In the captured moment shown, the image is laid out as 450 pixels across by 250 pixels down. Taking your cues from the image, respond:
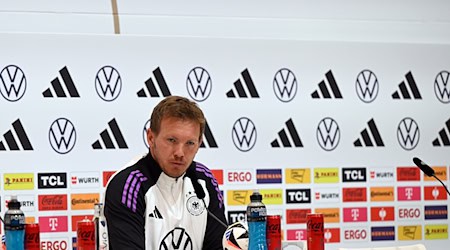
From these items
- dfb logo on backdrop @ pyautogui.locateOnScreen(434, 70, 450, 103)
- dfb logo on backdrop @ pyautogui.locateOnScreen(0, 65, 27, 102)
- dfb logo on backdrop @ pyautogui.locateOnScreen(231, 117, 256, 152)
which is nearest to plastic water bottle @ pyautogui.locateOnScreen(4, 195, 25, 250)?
dfb logo on backdrop @ pyautogui.locateOnScreen(0, 65, 27, 102)

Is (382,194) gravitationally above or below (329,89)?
below

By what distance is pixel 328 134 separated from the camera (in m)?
5.02

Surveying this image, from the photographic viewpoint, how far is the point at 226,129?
15.8ft

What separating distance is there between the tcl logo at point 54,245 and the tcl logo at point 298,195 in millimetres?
1419

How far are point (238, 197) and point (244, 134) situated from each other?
15.6 inches

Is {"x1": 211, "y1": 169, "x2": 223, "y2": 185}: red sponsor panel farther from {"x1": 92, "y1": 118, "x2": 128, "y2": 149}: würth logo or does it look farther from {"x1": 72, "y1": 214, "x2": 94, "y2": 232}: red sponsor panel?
{"x1": 72, "y1": 214, "x2": 94, "y2": 232}: red sponsor panel

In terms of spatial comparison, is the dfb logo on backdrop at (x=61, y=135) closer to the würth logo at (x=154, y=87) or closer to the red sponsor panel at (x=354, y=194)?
the würth logo at (x=154, y=87)

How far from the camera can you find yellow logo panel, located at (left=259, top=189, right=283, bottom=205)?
16.0ft

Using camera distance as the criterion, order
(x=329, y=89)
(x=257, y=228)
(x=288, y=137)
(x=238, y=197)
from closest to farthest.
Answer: (x=257, y=228) < (x=238, y=197) < (x=288, y=137) < (x=329, y=89)

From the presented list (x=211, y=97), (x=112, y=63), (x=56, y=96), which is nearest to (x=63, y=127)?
(x=56, y=96)

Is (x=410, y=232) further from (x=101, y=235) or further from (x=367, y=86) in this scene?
(x=101, y=235)

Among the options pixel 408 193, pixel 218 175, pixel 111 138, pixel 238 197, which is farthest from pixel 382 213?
pixel 111 138

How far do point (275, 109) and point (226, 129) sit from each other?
1.15 ft

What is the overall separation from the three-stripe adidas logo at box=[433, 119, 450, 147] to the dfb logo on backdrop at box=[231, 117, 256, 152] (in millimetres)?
1315
